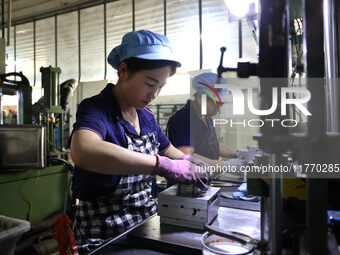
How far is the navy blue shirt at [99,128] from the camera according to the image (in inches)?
40.5

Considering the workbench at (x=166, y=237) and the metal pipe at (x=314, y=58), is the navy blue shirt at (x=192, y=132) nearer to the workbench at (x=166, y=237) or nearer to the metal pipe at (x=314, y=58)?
the workbench at (x=166, y=237)

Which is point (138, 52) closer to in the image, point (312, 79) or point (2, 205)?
point (312, 79)

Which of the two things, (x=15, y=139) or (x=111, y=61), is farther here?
(x=15, y=139)

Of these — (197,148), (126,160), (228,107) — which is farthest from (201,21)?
(126,160)

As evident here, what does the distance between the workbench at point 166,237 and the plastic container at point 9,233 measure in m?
0.82

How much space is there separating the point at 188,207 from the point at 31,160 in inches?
69.3

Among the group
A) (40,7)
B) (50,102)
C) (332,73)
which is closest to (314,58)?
(332,73)

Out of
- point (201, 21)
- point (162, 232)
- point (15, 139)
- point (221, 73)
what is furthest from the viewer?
point (201, 21)

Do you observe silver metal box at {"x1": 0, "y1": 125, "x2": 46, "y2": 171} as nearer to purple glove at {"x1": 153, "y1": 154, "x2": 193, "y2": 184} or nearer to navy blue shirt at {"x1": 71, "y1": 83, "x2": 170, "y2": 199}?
navy blue shirt at {"x1": 71, "y1": 83, "x2": 170, "y2": 199}

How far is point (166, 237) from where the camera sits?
841mm

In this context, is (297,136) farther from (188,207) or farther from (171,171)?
(171,171)

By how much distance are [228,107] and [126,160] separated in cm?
163

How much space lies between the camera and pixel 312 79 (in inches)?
17.5

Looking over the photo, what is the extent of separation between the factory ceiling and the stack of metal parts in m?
3.95
